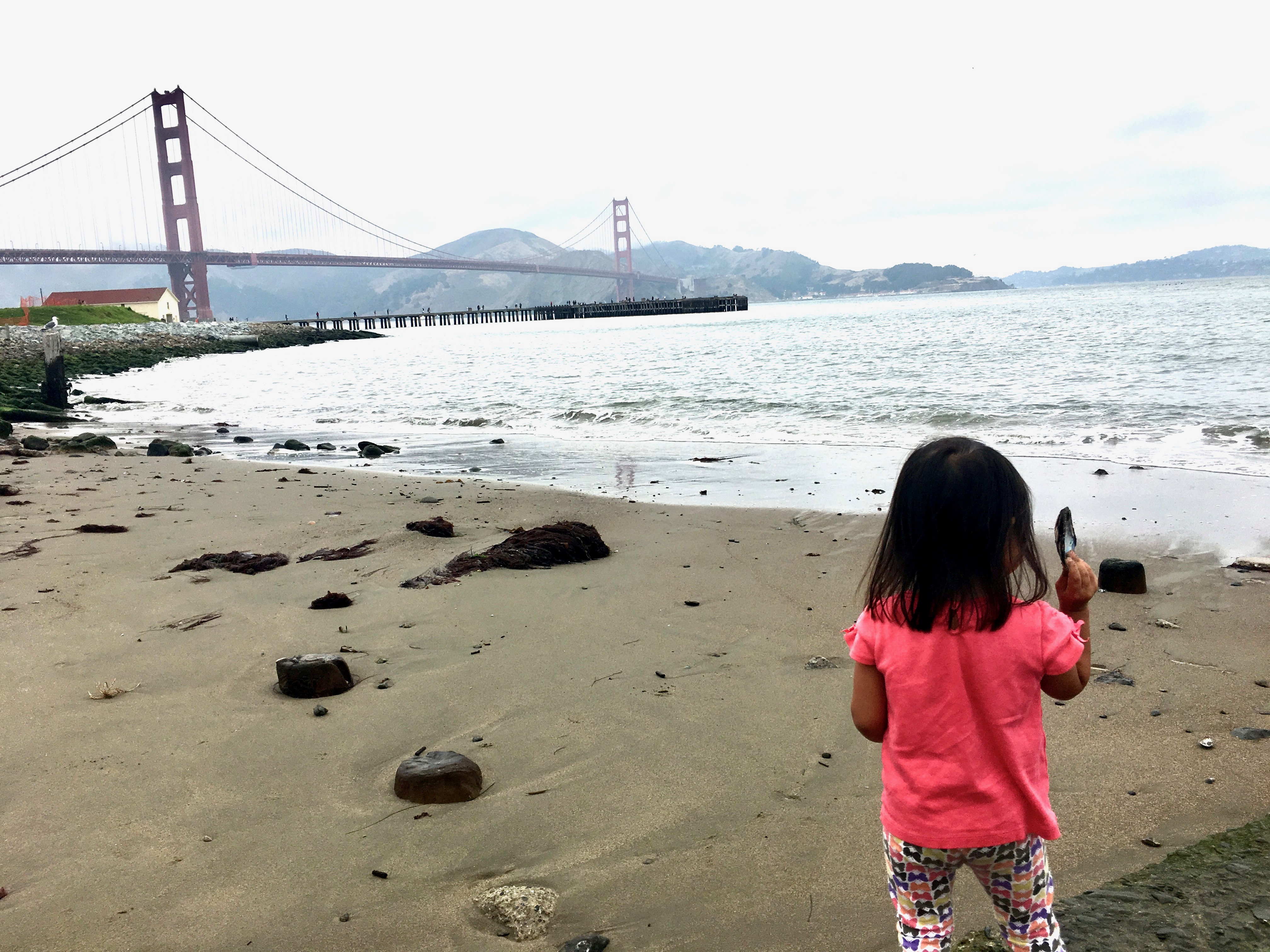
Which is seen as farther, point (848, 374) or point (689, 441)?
point (848, 374)

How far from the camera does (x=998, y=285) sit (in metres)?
198

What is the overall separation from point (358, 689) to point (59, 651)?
1353mm

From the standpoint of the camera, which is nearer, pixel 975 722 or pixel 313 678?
pixel 975 722

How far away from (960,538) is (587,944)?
48.6 inches

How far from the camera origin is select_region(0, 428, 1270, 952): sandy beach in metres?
2.18

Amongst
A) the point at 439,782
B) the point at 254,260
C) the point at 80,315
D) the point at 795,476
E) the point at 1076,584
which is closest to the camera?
the point at 1076,584

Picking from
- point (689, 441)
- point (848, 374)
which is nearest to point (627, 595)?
point (689, 441)

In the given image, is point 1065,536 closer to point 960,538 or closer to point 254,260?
point 960,538

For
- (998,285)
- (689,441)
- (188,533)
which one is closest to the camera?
(188,533)

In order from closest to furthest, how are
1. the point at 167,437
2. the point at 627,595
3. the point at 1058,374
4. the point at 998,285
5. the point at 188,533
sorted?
the point at 627,595 → the point at 188,533 → the point at 167,437 → the point at 1058,374 → the point at 998,285

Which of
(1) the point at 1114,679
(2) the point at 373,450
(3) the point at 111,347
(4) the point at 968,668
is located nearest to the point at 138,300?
(3) the point at 111,347

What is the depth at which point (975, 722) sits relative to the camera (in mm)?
1559

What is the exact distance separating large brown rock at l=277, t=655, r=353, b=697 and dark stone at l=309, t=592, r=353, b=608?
3.11 ft

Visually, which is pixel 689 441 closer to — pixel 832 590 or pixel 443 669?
pixel 832 590
